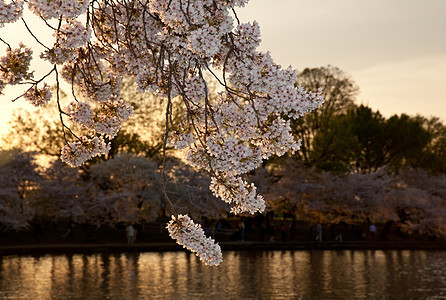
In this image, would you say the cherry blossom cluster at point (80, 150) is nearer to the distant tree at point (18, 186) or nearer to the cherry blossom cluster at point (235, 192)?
the cherry blossom cluster at point (235, 192)

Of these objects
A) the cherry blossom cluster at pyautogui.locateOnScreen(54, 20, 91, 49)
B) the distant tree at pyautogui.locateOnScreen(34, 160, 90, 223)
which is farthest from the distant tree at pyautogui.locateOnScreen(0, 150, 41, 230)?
the cherry blossom cluster at pyautogui.locateOnScreen(54, 20, 91, 49)

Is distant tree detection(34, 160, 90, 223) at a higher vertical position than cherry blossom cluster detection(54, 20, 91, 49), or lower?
higher

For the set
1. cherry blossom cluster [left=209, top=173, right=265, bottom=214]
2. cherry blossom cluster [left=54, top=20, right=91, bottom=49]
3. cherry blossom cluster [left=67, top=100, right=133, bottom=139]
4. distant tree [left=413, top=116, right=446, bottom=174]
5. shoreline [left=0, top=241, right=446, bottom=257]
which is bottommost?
shoreline [left=0, top=241, right=446, bottom=257]

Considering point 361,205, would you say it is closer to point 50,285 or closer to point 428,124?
point 428,124

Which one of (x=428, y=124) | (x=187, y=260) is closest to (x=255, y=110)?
(x=187, y=260)

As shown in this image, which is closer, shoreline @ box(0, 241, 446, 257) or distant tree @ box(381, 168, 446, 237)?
shoreline @ box(0, 241, 446, 257)

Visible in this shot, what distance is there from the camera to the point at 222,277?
28.0 metres

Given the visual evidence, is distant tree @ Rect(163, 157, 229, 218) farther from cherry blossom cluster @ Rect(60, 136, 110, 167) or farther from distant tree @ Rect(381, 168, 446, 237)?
cherry blossom cluster @ Rect(60, 136, 110, 167)

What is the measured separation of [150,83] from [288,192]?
54.8 meters

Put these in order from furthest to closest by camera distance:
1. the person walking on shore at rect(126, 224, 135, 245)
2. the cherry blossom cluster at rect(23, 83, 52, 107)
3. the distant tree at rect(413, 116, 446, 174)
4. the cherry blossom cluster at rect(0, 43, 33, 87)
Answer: the distant tree at rect(413, 116, 446, 174)
the person walking on shore at rect(126, 224, 135, 245)
the cherry blossom cluster at rect(23, 83, 52, 107)
the cherry blossom cluster at rect(0, 43, 33, 87)

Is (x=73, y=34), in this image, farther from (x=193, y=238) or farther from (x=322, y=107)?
(x=322, y=107)

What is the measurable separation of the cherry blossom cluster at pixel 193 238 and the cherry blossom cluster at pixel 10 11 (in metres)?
2.17

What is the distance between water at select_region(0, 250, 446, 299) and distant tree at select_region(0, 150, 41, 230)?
921cm

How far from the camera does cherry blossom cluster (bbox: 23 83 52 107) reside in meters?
6.80
